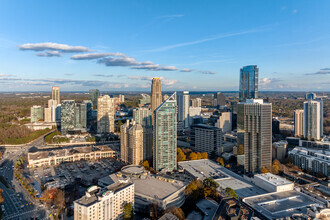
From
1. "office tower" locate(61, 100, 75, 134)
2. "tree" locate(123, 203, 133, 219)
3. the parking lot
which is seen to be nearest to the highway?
the parking lot

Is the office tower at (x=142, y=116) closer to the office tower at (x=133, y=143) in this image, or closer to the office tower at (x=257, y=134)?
the office tower at (x=133, y=143)

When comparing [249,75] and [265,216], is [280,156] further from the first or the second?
[249,75]

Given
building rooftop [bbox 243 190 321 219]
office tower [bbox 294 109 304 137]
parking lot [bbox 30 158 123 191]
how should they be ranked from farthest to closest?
office tower [bbox 294 109 304 137]
parking lot [bbox 30 158 123 191]
building rooftop [bbox 243 190 321 219]

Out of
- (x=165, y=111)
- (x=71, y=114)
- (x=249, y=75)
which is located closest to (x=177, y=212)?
(x=165, y=111)

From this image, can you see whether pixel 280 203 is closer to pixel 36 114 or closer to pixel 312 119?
pixel 312 119

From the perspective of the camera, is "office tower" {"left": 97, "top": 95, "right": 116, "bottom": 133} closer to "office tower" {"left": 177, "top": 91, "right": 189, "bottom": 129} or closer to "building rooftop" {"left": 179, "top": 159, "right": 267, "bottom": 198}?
"office tower" {"left": 177, "top": 91, "right": 189, "bottom": 129}

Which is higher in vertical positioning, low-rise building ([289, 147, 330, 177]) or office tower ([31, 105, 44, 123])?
office tower ([31, 105, 44, 123])

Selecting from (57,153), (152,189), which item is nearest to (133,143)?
(152,189)
